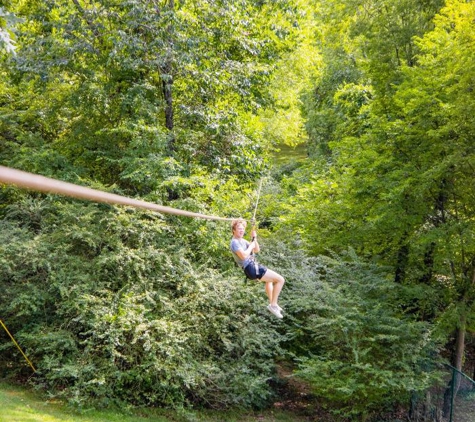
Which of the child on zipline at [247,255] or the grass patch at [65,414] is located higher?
the child on zipline at [247,255]

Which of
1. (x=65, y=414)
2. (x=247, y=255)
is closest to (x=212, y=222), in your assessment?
(x=247, y=255)

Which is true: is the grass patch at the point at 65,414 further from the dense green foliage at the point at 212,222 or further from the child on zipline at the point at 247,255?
the child on zipline at the point at 247,255

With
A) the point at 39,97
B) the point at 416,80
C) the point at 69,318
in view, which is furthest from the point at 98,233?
the point at 416,80

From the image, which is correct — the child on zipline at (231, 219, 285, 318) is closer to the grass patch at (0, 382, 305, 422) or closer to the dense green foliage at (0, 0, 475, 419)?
the dense green foliage at (0, 0, 475, 419)

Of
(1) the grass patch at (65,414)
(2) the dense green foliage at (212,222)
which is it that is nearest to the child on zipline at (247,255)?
(2) the dense green foliage at (212,222)

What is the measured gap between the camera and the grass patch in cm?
851

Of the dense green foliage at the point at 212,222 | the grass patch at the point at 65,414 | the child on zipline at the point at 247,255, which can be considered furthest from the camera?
the dense green foliage at the point at 212,222

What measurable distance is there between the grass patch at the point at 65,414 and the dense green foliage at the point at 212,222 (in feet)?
0.89

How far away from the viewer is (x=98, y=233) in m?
11.2

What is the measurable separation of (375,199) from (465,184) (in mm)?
1886

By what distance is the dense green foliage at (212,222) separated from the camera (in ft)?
32.9

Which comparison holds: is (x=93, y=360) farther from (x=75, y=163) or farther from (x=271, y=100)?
(x=271, y=100)

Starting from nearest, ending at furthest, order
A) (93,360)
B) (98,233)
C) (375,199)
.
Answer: (93,360) < (98,233) < (375,199)

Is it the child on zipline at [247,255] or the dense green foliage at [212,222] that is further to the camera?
the dense green foliage at [212,222]
